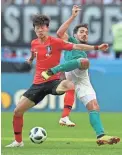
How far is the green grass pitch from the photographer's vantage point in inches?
432

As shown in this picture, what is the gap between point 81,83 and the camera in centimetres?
1219

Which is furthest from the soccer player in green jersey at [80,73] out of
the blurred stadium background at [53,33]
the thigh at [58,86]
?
the blurred stadium background at [53,33]

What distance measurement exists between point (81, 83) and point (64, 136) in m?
2.28

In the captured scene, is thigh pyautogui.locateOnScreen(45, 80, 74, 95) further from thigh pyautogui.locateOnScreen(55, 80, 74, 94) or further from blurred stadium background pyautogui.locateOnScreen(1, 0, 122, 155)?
blurred stadium background pyautogui.locateOnScreen(1, 0, 122, 155)

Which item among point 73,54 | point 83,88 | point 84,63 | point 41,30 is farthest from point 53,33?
point 84,63

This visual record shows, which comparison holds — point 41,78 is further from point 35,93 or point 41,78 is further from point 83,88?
point 83,88

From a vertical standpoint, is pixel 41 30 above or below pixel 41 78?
above

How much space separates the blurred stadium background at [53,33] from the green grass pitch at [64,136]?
1.6 inches

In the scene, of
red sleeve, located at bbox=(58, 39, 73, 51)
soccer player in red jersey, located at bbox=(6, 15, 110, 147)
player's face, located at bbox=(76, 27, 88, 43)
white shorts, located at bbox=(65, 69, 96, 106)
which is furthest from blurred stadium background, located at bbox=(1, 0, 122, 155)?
red sleeve, located at bbox=(58, 39, 73, 51)

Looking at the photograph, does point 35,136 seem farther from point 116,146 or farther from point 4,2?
point 4,2

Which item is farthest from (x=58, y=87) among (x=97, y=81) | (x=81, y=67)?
(x=97, y=81)

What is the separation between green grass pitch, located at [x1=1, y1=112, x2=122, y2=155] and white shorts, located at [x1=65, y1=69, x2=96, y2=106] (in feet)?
2.65

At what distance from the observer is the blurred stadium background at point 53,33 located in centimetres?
2072

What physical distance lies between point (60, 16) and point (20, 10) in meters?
1.29
